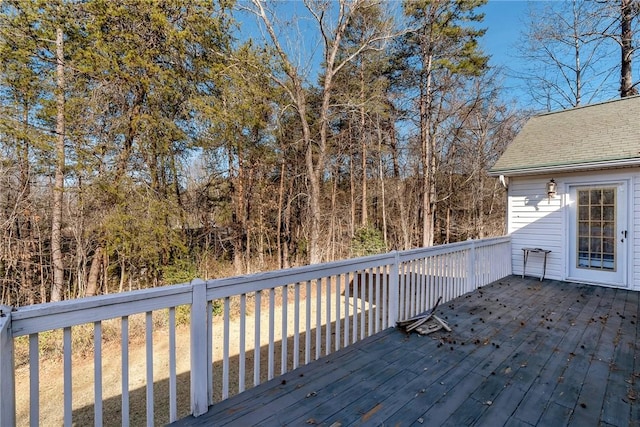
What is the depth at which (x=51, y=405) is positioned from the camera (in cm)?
373

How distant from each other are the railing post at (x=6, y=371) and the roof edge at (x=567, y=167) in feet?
Answer: 23.0

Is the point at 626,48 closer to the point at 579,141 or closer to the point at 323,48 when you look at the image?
the point at 579,141

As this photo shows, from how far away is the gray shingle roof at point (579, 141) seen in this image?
5.13 m

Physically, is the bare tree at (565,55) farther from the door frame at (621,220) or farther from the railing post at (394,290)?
the railing post at (394,290)

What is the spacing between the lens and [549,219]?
229 inches

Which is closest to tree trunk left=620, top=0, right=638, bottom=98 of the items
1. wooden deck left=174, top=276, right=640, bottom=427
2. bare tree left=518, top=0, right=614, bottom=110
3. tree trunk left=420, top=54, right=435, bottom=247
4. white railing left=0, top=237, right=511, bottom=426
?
bare tree left=518, top=0, right=614, bottom=110

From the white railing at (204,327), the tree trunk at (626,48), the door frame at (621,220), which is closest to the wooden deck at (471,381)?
the white railing at (204,327)

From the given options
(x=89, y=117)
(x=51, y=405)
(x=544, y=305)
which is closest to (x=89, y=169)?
(x=89, y=117)

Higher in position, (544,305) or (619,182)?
(619,182)

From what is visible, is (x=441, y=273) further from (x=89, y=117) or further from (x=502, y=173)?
(x=89, y=117)

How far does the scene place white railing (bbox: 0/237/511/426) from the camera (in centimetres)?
146

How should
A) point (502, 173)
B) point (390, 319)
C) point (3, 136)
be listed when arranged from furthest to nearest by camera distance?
1. point (502, 173)
2. point (3, 136)
3. point (390, 319)

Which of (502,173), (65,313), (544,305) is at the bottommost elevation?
(544,305)

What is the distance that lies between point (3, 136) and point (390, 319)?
6.75m
